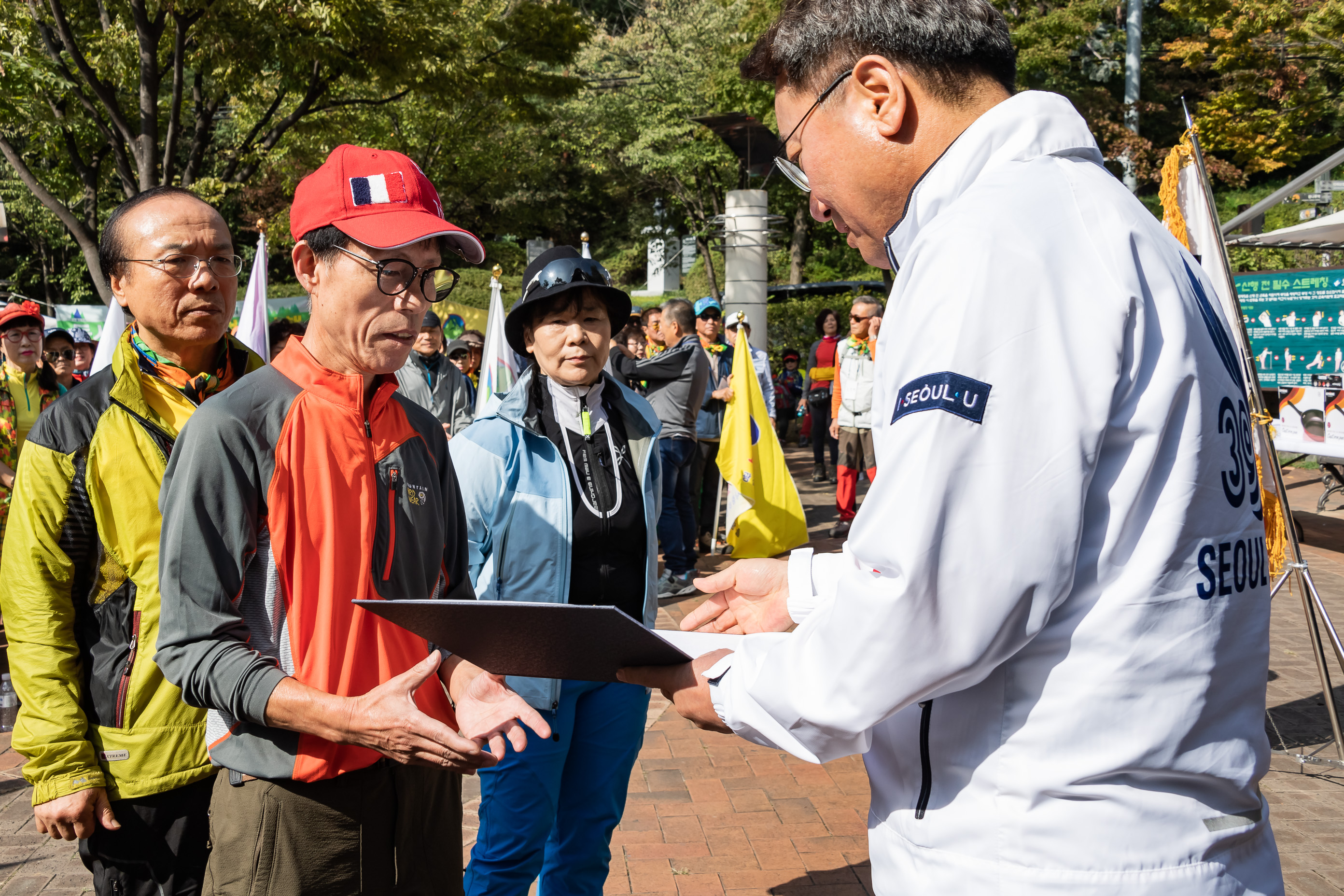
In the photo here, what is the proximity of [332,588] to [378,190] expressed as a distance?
817 millimetres

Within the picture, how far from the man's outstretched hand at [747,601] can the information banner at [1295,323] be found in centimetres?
1177

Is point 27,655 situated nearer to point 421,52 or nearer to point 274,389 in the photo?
point 274,389

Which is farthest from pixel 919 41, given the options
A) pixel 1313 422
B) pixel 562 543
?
pixel 1313 422

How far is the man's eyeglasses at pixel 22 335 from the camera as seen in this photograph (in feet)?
22.1

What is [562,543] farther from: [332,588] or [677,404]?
[677,404]

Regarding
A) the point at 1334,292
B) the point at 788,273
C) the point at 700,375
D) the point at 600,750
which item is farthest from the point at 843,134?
the point at 788,273

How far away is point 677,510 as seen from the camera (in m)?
8.61

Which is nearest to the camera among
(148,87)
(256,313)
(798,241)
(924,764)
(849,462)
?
(924,764)

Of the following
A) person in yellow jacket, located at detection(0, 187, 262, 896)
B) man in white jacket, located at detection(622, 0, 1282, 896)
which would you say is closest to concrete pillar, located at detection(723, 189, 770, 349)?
person in yellow jacket, located at detection(0, 187, 262, 896)

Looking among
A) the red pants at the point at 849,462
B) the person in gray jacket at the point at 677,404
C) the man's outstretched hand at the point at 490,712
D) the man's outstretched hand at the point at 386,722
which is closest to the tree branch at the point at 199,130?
the person in gray jacket at the point at 677,404

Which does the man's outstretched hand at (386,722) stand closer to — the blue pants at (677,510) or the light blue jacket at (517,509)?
the light blue jacket at (517,509)

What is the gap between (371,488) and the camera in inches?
77.4

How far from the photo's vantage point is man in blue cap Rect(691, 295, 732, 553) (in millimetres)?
9273

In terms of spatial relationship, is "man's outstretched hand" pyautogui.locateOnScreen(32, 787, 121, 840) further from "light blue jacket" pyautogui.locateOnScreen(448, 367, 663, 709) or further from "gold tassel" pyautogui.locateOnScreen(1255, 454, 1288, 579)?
"gold tassel" pyautogui.locateOnScreen(1255, 454, 1288, 579)
